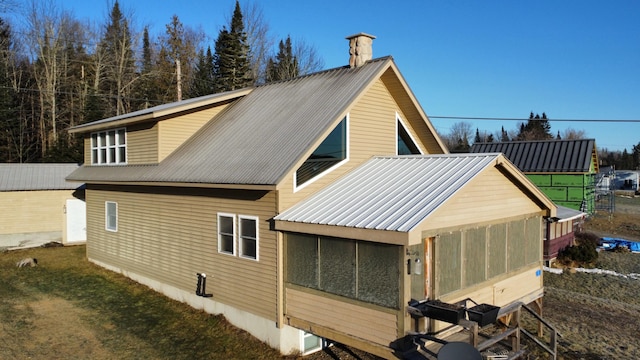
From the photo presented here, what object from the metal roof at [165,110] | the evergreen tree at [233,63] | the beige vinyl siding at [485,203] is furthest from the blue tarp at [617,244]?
the evergreen tree at [233,63]

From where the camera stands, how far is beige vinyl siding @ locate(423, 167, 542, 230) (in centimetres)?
968

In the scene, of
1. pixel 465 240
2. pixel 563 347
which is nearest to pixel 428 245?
pixel 465 240

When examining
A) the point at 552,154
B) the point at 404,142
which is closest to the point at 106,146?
the point at 404,142

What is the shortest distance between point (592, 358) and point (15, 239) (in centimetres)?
2276

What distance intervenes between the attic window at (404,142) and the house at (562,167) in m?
20.9

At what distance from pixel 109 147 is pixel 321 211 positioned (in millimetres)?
10731

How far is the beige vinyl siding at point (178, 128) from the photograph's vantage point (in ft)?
49.6

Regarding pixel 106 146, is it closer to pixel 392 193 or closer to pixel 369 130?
pixel 369 130

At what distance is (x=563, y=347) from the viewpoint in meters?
12.0

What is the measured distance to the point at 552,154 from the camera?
33094 mm

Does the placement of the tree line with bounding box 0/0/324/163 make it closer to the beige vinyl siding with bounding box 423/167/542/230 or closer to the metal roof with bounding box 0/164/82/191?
the metal roof with bounding box 0/164/82/191

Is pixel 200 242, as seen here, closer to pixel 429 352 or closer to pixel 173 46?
pixel 429 352

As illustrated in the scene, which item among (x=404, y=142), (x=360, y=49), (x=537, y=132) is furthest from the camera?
(x=537, y=132)

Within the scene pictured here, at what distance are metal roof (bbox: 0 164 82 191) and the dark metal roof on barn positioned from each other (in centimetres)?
2720
